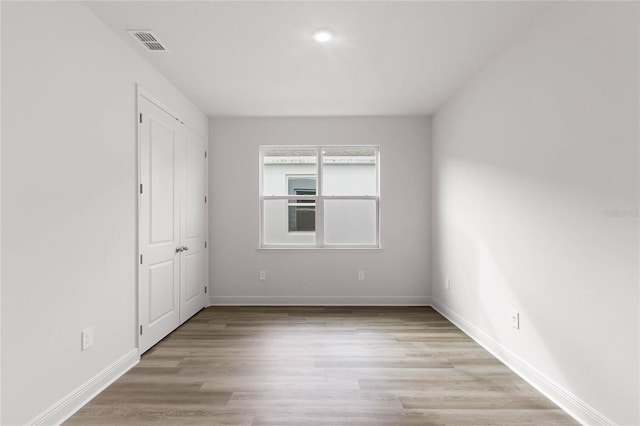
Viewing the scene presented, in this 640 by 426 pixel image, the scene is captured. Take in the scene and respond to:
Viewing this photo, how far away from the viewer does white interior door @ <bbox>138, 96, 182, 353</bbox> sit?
121 inches

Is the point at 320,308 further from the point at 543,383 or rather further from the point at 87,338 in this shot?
the point at 87,338

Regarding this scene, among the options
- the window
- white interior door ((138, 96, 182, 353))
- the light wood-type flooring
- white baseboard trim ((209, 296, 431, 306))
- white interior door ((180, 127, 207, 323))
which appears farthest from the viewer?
the window

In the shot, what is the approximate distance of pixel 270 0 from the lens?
224 centimetres

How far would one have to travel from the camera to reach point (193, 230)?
4238 mm

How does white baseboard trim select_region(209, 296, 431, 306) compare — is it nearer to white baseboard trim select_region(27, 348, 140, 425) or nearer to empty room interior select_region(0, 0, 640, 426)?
empty room interior select_region(0, 0, 640, 426)

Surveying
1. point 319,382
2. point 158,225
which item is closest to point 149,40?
point 158,225

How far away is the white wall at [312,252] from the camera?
187 inches

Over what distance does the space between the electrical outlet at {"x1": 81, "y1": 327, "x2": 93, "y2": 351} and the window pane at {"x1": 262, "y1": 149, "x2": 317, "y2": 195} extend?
2.89m

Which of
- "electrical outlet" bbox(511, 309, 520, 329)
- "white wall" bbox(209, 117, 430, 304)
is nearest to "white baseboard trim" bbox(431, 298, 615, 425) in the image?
"electrical outlet" bbox(511, 309, 520, 329)

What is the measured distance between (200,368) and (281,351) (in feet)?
2.25

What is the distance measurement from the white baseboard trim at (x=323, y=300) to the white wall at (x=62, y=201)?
6.32 ft

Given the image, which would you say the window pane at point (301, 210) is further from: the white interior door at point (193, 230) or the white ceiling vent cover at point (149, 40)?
the white ceiling vent cover at point (149, 40)

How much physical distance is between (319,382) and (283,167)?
10.1 feet

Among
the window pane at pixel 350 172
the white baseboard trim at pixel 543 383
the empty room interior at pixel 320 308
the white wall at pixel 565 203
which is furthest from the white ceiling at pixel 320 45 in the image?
the white baseboard trim at pixel 543 383
